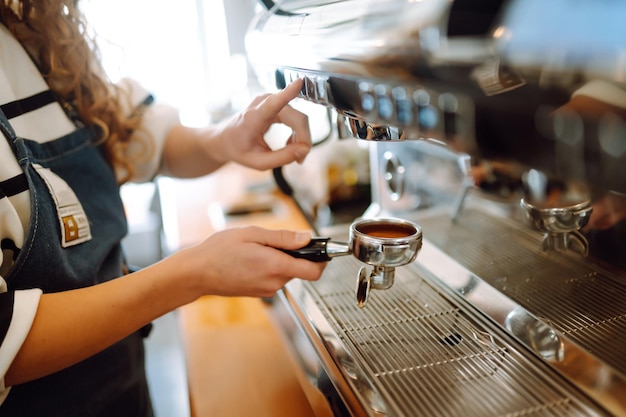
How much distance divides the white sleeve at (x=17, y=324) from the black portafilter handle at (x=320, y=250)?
267mm

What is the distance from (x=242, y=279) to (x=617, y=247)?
0.43 m

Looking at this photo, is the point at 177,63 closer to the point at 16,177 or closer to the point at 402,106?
the point at 16,177

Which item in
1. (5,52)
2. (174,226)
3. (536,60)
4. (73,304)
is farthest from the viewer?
(174,226)

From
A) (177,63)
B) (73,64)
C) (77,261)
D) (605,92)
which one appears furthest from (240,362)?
(177,63)

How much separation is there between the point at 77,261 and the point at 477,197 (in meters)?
0.61

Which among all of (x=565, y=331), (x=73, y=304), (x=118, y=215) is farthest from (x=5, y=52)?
(x=565, y=331)

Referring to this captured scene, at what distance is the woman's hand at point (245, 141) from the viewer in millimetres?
774

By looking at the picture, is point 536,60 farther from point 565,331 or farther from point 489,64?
point 565,331

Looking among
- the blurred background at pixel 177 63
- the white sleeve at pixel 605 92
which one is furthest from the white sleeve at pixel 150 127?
the blurred background at pixel 177 63

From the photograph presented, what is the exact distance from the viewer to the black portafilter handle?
64 cm

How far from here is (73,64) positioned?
0.81 metres

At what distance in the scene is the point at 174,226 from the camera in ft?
4.76

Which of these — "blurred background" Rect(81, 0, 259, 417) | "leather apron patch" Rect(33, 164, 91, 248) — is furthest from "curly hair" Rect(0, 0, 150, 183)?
"blurred background" Rect(81, 0, 259, 417)

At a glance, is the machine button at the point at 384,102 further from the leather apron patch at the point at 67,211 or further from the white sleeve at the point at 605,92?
the leather apron patch at the point at 67,211
